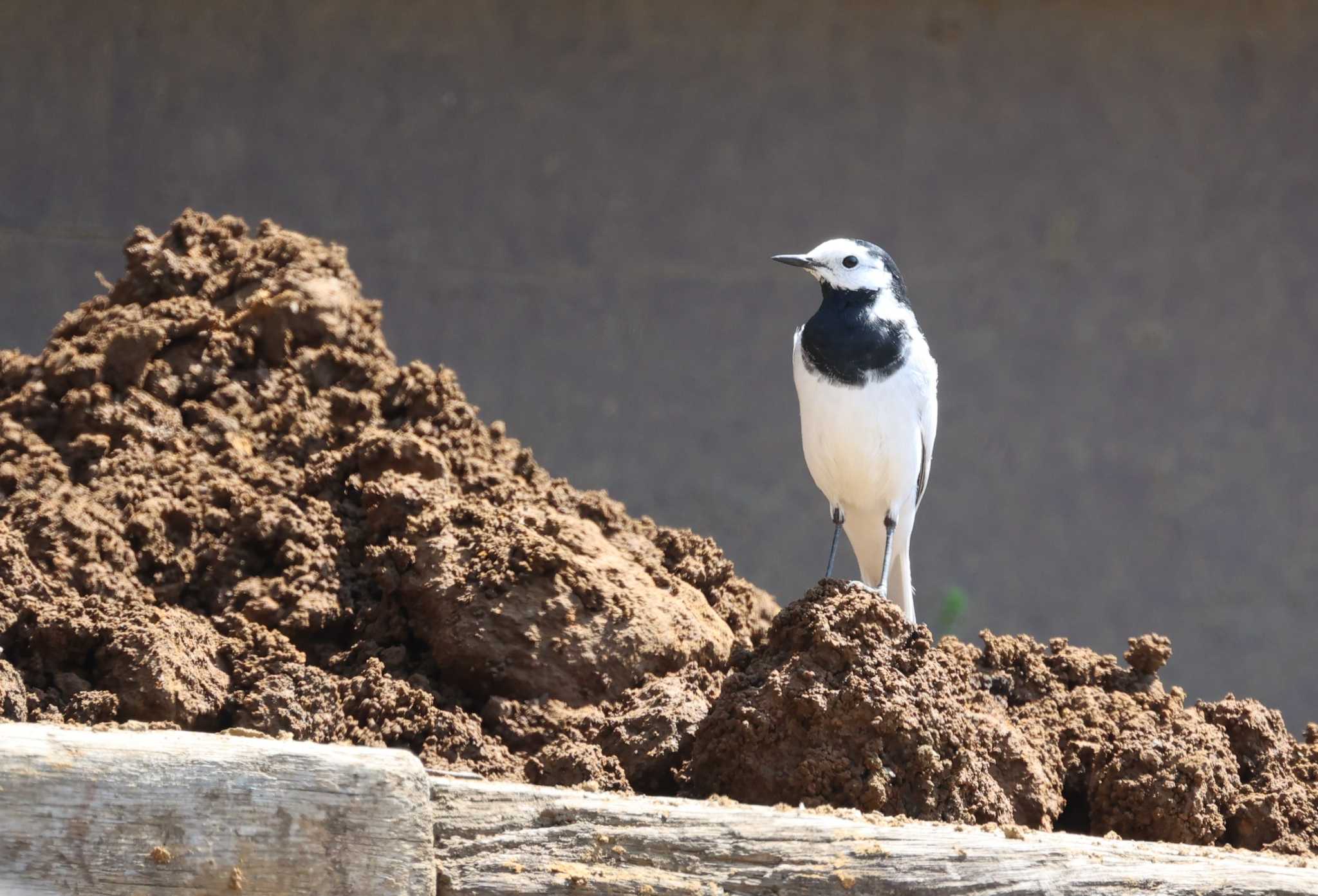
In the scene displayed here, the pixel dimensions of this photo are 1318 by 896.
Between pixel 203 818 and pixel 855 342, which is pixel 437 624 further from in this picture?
pixel 855 342

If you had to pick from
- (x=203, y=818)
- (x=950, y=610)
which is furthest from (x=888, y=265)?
(x=950, y=610)

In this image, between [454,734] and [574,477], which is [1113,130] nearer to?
[574,477]

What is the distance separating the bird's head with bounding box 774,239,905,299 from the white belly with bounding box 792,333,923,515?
19 cm

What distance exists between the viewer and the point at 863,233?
6371 mm

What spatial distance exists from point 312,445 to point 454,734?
2.89ft

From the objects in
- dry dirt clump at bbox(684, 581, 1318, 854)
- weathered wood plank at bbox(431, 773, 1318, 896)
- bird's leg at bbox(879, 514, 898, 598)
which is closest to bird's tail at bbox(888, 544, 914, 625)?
bird's leg at bbox(879, 514, 898, 598)

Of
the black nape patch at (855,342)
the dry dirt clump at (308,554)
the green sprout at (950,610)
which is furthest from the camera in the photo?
the green sprout at (950,610)

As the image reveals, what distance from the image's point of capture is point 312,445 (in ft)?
10.6

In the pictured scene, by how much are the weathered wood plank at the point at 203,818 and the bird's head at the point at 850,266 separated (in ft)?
6.45

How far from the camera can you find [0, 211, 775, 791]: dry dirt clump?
2553 mm

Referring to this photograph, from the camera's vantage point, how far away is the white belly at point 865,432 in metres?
3.65

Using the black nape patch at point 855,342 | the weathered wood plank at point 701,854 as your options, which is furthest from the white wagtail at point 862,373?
the weathered wood plank at point 701,854

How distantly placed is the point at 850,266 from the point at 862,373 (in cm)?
24

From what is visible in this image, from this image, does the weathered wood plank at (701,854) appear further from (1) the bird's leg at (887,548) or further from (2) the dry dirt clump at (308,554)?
(1) the bird's leg at (887,548)
